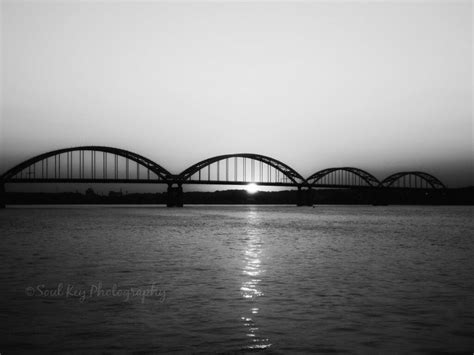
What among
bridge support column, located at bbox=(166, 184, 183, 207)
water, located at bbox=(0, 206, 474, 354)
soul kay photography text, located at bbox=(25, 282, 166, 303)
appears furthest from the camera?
bridge support column, located at bbox=(166, 184, 183, 207)

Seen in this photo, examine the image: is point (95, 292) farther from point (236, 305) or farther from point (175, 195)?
point (175, 195)

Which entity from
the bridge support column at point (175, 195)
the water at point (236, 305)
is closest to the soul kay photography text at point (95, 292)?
the water at point (236, 305)

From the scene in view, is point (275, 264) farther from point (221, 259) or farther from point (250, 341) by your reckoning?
point (250, 341)

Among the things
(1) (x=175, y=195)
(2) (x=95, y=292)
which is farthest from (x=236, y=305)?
(1) (x=175, y=195)

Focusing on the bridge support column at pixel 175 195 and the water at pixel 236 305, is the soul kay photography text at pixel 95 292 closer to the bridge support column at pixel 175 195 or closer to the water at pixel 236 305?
the water at pixel 236 305

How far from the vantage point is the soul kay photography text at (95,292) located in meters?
14.2

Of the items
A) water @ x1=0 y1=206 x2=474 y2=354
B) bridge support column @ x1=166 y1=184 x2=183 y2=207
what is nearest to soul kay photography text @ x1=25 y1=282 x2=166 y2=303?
water @ x1=0 y1=206 x2=474 y2=354

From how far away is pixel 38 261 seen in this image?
23.1m

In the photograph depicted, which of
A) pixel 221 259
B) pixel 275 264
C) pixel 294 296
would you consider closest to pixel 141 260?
pixel 221 259

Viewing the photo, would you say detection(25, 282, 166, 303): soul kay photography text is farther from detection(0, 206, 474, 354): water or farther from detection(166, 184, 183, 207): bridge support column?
detection(166, 184, 183, 207): bridge support column

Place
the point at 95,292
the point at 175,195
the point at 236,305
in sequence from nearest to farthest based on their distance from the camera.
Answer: the point at 236,305 < the point at 95,292 < the point at 175,195

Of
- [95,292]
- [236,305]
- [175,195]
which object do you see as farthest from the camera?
[175,195]

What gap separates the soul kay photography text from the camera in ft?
46.8

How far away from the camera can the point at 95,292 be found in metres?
15.0
